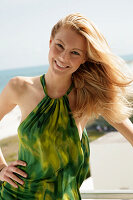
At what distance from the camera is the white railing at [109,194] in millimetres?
2062

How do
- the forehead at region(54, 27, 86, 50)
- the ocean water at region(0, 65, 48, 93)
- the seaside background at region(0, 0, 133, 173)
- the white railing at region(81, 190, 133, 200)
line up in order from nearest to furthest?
the forehead at region(54, 27, 86, 50), the white railing at region(81, 190, 133, 200), the seaside background at region(0, 0, 133, 173), the ocean water at region(0, 65, 48, 93)

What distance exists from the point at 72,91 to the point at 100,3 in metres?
4.77

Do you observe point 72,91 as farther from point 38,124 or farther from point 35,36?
point 35,36

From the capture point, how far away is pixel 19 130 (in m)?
1.54

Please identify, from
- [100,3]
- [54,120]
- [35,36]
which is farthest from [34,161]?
[35,36]

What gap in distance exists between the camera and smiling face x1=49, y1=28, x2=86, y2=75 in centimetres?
142

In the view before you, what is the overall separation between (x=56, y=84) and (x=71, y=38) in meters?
0.30

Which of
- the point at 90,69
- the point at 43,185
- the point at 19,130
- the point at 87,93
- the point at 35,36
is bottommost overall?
the point at 35,36

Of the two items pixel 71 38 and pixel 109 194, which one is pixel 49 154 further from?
pixel 109 194

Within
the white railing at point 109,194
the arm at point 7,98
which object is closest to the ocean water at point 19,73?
the white railing at point 109,194

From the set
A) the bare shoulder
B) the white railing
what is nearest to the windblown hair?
the bare shoulder

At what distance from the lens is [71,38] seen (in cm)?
142

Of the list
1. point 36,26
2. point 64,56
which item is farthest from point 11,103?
point 36,26

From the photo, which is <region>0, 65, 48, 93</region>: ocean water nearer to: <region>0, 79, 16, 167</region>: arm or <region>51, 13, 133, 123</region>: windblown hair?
<region>0, 79, 16, 167</region>: arm
